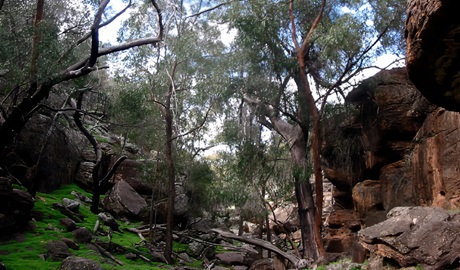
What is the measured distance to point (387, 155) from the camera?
1636 cm

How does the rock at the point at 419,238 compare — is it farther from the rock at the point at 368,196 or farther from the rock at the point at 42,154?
the rock at the point at 42,154

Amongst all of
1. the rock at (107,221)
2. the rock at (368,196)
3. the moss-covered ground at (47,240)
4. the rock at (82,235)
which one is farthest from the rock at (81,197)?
the rock at (368,196)

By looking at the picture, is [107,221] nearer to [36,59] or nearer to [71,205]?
[71,205]

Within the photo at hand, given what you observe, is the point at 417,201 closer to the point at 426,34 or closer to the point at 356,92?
the point at 356,92

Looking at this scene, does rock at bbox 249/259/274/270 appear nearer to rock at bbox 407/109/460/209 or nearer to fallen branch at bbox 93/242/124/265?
fallen branch at bbox 93/242/124/265

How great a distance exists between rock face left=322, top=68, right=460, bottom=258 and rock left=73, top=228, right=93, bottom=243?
9.95 meters

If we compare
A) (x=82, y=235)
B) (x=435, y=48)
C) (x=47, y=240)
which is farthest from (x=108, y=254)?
(x=435, y=48)

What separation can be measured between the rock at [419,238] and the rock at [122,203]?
548 inches

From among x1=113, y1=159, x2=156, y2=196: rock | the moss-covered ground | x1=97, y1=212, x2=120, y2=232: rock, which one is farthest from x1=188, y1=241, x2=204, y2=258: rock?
x1=113, y1=159, x2=156, y2=196: rock

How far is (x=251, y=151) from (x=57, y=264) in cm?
953

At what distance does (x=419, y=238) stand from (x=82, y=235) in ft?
37.3

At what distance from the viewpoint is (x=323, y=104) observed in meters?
16.1

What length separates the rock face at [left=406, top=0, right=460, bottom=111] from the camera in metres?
4.73

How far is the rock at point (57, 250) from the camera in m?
13.1
